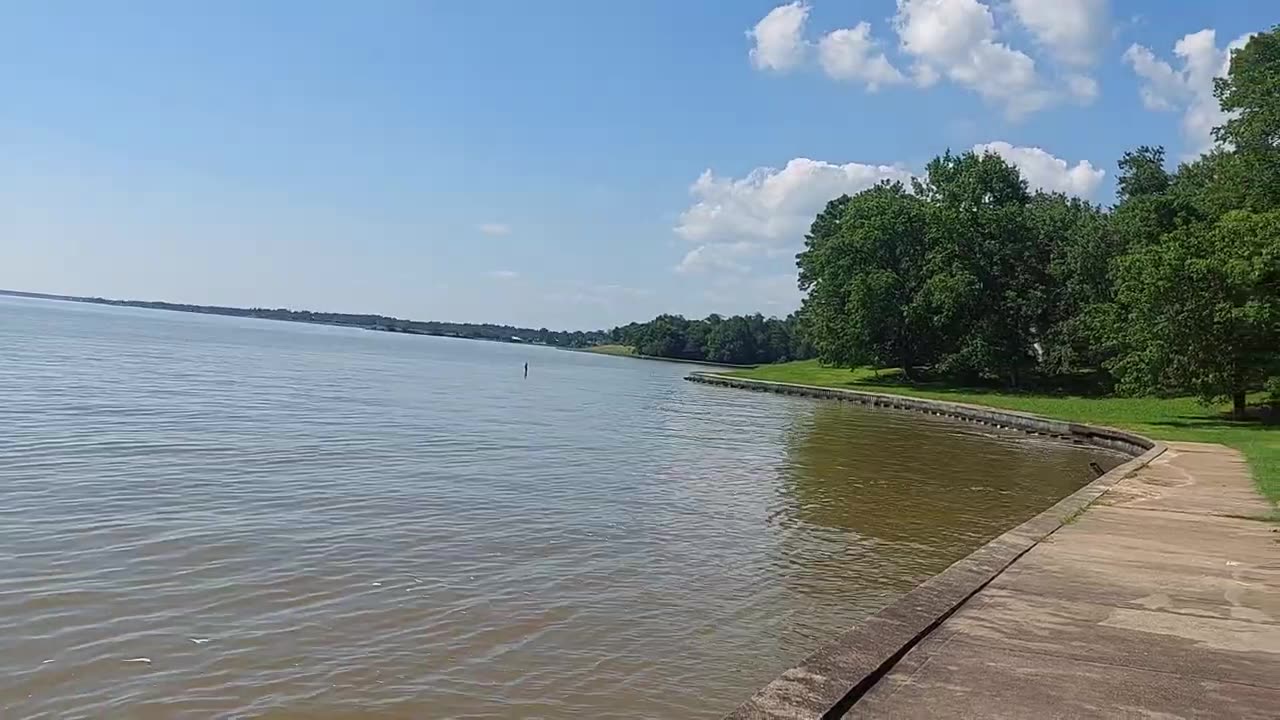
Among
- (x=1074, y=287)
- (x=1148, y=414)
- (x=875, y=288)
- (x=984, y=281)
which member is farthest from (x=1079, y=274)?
(x=1148, y=414)

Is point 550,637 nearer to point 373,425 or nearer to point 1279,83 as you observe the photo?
point 373,425

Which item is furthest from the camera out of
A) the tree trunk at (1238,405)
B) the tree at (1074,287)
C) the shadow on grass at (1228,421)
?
the tree at (1074,287)

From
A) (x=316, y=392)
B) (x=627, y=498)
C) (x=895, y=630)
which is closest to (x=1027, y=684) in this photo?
(x=895, y=630)

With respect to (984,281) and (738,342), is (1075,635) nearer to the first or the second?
(984,281)

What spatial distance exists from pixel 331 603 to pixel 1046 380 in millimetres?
61771

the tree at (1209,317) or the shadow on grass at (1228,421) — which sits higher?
the tree at (1209,317)

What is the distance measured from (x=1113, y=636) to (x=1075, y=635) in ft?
0.91

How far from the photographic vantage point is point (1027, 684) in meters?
5.95

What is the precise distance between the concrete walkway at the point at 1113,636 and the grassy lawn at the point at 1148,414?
18.6ft

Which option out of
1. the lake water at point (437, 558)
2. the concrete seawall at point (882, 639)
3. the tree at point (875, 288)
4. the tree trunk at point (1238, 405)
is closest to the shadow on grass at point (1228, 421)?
the tree trunk at point (1238, 405)

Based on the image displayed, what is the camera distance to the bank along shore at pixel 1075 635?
560 cm

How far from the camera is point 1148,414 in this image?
39.3 meters

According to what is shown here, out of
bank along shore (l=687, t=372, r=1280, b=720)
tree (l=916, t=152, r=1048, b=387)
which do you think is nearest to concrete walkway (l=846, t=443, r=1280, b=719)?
bank along shore (l=687, t=372, r=1280, b=720)

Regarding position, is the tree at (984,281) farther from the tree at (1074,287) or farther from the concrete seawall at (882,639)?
the concrete seawall at (882,639)
